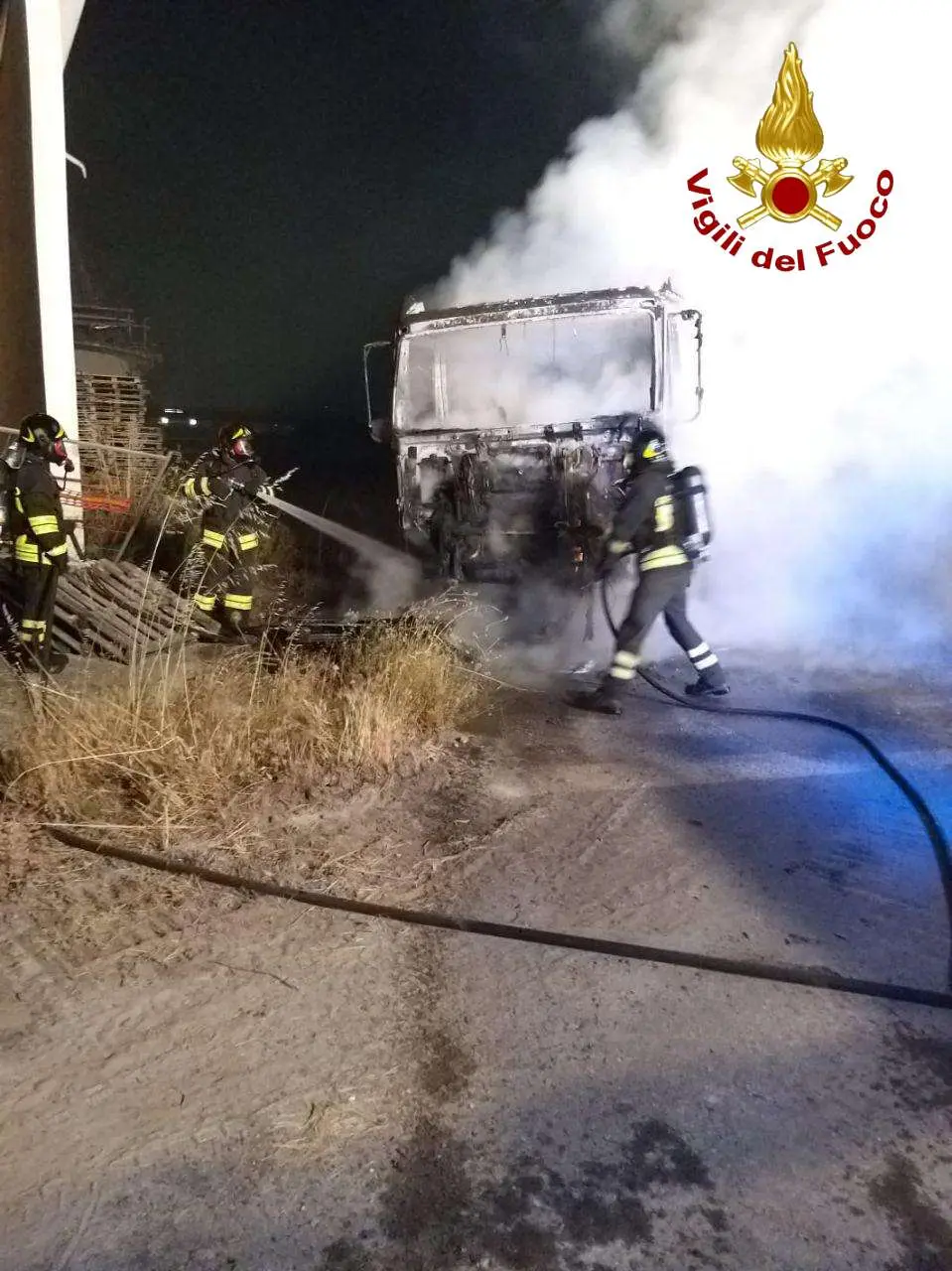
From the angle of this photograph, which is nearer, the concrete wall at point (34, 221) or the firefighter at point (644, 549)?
the firefighter at point (644, 549)

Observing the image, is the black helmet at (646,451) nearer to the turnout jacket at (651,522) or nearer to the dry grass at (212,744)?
the turnout jacket at (651,522)

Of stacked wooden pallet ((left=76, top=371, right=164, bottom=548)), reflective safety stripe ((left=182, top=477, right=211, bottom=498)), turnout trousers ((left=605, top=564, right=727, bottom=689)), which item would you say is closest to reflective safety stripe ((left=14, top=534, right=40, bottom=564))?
reflective safety stripe ((left=182, top=477, right=211, bottom=498))

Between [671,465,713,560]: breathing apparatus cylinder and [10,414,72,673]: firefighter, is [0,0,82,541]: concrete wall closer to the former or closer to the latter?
[10,414,72,673]: firefighter

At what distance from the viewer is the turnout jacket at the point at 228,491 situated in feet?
20.7

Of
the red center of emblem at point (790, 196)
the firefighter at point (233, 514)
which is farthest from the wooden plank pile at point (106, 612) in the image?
the red center of emblem at point (790, 196)

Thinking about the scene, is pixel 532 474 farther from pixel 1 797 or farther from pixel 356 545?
pixel 1 797

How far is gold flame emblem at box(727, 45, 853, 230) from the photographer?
28.6ft

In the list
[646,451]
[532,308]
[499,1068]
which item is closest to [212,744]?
[499,1068]

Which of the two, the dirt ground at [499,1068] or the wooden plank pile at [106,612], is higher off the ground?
the wooden plank pile at [106,612]

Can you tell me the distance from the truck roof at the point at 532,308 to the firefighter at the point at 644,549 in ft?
5.83

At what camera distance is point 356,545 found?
8734 mm

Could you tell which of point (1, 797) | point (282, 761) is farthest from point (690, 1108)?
point (1, 797)

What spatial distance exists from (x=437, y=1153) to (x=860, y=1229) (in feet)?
2.82

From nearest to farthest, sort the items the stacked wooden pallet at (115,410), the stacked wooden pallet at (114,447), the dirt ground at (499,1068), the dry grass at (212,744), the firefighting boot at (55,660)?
the dirt ground at (499,1068) → the dry grass at (212,744) → the firefighting boot at (55,660) → the stacked wooden pallet at (114,447) → the stacked wooden pallet at (115,410)
